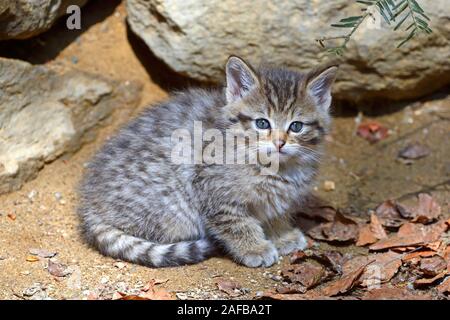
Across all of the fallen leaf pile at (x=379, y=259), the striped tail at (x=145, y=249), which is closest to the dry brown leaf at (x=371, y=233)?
the fallen leaf pile at (x=379, y=259)

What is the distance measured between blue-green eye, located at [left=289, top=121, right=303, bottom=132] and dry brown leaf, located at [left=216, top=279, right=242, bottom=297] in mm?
937

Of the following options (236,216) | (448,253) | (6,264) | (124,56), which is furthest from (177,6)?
(448,253)

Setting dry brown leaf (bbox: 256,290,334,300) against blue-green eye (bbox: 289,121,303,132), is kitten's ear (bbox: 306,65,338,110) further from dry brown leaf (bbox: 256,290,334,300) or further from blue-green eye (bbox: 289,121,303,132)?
dry brown leaf (bbox: 256,290,334,300)

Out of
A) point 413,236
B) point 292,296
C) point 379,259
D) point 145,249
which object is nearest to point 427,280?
point 379,259

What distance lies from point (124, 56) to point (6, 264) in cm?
200

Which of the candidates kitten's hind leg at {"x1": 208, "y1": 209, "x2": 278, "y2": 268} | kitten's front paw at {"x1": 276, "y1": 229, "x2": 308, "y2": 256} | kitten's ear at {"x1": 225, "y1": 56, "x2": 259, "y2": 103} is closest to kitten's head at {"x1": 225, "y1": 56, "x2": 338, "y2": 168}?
kitten's ear at {"x1": 225, "y1": 56, "x2": 259, "y2": 103}

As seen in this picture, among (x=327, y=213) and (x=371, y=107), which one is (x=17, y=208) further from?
(x=371, y=107)

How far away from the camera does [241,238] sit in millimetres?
4012

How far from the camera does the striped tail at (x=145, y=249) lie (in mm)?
3863

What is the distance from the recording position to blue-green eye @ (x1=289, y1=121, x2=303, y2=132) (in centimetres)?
387

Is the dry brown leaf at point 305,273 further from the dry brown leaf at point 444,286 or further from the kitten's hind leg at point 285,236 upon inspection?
the dry brown leaf at point 444,286

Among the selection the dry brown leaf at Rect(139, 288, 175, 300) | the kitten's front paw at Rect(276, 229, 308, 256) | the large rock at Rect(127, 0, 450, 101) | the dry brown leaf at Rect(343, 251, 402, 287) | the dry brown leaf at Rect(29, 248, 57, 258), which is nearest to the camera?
the dry brown leaf at Rect(139, 288, 175, 300)

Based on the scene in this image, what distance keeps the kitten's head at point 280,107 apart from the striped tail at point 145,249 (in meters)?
0.71

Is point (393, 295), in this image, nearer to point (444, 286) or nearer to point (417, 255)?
point (444, 286)
